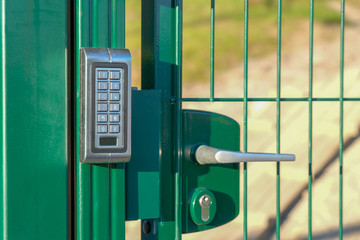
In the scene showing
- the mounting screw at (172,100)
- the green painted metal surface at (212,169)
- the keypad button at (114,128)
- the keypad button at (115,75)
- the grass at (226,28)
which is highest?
the grass at (226,28)

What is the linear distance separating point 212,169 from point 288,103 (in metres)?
4.56

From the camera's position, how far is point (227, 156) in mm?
1358

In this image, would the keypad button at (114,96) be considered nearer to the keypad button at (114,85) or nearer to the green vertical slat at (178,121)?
the keypad button at (114,85)

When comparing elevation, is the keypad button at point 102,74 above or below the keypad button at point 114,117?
above

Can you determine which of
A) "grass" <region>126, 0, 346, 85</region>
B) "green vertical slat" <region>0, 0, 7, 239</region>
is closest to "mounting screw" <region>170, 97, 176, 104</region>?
"green vertical slat" <region>0, 0, 7, 239</region>

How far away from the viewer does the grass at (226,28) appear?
25.9ft

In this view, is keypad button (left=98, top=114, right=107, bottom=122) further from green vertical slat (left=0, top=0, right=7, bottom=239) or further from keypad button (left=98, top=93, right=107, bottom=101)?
green vertical slat (left=0, top=0, right=7, bottom=239)

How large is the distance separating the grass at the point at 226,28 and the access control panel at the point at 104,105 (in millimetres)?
6224

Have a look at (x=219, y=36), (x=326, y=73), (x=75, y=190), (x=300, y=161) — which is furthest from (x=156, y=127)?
(x=219, y=36)

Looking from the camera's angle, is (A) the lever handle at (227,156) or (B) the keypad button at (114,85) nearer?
(B) the keypad button at (114,85)

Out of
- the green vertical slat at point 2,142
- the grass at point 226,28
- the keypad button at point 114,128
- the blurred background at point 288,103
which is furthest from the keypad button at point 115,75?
the grass at point 226,28

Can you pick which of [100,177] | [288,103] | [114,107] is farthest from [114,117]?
[288,103]

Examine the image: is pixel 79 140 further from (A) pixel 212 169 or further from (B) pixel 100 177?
(A) pixel 212 169

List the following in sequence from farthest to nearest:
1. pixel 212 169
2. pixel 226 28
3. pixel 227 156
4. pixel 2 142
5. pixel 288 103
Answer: pixel 226 28, pixel 288 103, pixel 212 169, pixel 227 156, pixel 2 142
